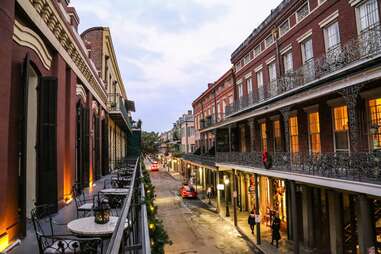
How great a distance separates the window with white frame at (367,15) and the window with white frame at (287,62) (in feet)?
18.2

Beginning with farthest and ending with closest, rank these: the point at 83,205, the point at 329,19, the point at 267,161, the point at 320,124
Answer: the point at 267,161, the point at 320,124, the point at 329,19, the point at 83,205

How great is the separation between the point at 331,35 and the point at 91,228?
13.5 metres

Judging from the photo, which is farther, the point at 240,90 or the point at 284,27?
the point at 240,90

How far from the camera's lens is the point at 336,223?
527 inches

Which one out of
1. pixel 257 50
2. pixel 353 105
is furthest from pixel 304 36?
pixel 353 105

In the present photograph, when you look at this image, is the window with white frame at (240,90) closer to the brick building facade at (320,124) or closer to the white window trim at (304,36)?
the brick building facade at (320,124)

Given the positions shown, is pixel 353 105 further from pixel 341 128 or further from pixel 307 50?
pixel 307 50

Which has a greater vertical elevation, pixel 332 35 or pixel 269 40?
pixel 269 40

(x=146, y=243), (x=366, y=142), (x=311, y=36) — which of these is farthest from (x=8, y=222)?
(x=311, y=36)

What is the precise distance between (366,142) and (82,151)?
38.1 ft

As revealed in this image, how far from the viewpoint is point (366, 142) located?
37.5 feet

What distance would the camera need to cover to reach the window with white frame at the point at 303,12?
15461mm

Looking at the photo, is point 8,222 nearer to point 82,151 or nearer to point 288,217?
point 82,151

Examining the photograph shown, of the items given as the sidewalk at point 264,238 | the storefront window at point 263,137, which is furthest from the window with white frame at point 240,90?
the sidewalk at point 264,238
